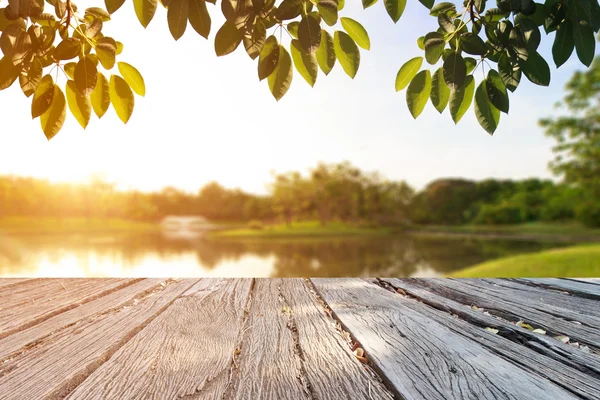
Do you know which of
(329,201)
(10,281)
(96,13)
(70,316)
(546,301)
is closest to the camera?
(96,13)

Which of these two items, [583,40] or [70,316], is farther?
[70,316]

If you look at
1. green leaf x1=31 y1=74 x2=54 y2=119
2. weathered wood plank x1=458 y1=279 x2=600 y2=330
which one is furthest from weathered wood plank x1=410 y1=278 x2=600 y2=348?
green leaf x1=31 y1=74 x2=54 y2=119

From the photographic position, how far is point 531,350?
2.70 ft

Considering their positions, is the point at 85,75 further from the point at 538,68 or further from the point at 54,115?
the point at 538,68

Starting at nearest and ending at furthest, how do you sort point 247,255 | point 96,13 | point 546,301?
1. point 96,13
2. point 546,301
3. point 247,255

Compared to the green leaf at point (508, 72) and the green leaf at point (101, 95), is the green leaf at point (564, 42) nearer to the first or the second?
the green leaf at point (508, 72)

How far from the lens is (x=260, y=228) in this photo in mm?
20984

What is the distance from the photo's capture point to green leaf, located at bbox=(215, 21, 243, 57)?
622mm

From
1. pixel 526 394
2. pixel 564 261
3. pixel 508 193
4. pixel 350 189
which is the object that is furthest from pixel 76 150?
pixel 508 193

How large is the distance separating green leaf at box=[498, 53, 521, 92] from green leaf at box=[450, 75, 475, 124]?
0.22ft

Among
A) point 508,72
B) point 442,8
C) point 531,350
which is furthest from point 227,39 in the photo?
point 531,350

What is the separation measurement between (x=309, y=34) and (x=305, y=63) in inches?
2.2

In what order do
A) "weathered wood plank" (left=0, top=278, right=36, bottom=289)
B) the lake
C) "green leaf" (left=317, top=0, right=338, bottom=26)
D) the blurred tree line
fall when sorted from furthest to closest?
the lake
the blurred tree line
"weathered wood plank" (left=0, top=278, right=36, bottom=289)
"green leaf" (left=317, top=0, right=338, bottom=26)

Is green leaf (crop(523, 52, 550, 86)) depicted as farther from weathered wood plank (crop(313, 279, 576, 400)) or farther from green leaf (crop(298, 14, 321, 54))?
weathered wood plank (crop(313, 279, 576, 400))
